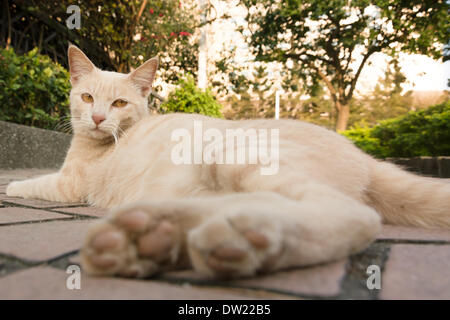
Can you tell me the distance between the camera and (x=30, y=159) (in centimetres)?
507

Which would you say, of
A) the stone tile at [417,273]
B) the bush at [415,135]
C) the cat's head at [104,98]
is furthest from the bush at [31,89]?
the stone tile at [417,273]

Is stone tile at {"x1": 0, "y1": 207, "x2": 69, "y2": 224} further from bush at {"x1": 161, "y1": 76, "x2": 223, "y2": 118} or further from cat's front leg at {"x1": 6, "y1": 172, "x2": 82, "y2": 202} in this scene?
bush at {"x1": 161, "y1": 76, "x2": 223, "y2": 118}

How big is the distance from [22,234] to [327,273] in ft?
3.85

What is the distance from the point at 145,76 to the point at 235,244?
93.0 inches

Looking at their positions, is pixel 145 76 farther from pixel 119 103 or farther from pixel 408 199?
pixel 408 199

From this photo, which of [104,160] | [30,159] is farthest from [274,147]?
[30,159]

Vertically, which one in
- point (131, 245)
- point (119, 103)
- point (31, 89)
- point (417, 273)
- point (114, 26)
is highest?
point (114, 26)

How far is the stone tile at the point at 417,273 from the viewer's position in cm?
87

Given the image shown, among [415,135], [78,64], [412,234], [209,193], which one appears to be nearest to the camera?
[412,234]

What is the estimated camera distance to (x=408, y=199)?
1632 mm

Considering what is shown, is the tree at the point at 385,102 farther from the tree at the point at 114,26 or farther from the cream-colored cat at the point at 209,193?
the cream-colored cat at the point at 209,193

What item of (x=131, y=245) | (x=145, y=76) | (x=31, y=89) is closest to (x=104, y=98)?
(x=145, y=76)

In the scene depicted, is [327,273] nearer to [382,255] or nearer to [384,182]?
[382,255]

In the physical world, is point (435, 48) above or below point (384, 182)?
above
